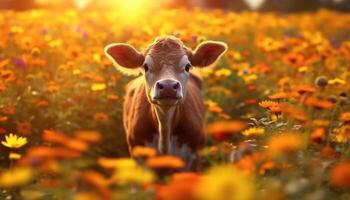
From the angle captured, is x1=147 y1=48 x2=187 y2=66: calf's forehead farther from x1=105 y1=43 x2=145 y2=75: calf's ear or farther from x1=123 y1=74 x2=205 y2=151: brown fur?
x1=123 y1=74 x2=205 y2=151: brown fur

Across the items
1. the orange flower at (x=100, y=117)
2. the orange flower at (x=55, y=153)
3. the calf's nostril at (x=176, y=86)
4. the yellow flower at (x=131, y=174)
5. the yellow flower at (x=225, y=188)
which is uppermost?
the orange flower at (x=100, y=117)

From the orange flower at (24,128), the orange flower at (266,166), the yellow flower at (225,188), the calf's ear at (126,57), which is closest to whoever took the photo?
the yellow flower at (225,188)

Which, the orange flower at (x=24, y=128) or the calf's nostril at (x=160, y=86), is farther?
the orange flower at (x=24, y=128)

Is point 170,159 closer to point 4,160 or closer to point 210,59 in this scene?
point 210,59

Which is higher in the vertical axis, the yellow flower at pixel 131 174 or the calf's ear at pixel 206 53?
the calf's ear at pixel 206 53

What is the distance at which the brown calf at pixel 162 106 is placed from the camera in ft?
18.0

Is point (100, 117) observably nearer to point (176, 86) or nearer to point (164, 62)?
point (164, 62)

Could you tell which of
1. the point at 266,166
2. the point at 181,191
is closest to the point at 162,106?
the point at 266,166

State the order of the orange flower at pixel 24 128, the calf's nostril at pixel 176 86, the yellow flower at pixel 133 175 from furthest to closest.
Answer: the orange flower at pixel 24 128
the calf's nostril at pixel 176 86
the yellow flower at pixel 133 175

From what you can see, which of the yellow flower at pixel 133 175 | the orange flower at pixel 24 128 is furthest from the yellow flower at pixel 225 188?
the orange flower at pixel 24 128

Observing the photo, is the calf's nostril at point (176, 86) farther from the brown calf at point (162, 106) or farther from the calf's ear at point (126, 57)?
the calf's ear at point (126, 57)

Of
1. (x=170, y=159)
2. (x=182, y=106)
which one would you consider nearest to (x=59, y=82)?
(x=182, y=106)

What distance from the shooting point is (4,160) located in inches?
245

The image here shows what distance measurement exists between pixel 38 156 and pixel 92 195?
0.31 metres
